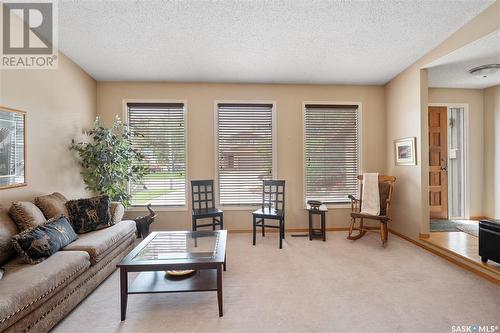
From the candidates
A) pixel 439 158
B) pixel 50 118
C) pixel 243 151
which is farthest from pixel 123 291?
pixel 439 158

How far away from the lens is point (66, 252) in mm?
2074

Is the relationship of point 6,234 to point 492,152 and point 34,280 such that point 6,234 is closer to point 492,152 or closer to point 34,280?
point 34,280

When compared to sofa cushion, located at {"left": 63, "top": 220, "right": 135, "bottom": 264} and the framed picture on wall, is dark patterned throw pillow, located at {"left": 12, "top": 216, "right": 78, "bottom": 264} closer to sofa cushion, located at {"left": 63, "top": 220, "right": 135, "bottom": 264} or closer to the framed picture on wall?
sofa cushion, located at {"left": 63, "top": 220, "right": 135, "bottom": 264}

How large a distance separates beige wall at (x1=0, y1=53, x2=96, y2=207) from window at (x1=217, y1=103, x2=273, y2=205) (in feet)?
7.19

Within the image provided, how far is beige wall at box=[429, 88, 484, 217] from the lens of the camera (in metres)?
4.38

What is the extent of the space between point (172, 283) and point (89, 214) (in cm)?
152

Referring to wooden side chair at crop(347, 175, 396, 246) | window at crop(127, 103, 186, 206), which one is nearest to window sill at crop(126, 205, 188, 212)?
window at crop(127, 103, 186, 206)

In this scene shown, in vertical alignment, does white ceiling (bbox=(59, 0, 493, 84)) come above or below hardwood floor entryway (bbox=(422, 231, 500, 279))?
above

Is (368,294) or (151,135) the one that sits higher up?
(151,135)

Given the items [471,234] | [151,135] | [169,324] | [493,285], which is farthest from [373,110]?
[169,324]

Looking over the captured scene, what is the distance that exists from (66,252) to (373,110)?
4.99 meters

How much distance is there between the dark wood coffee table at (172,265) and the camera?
1.89 m

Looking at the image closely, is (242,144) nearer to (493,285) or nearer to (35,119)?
(35,119)

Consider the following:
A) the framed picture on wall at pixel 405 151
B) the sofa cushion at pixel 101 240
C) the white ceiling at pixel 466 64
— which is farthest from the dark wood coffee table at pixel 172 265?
the white ceiling at pixel 466 64
